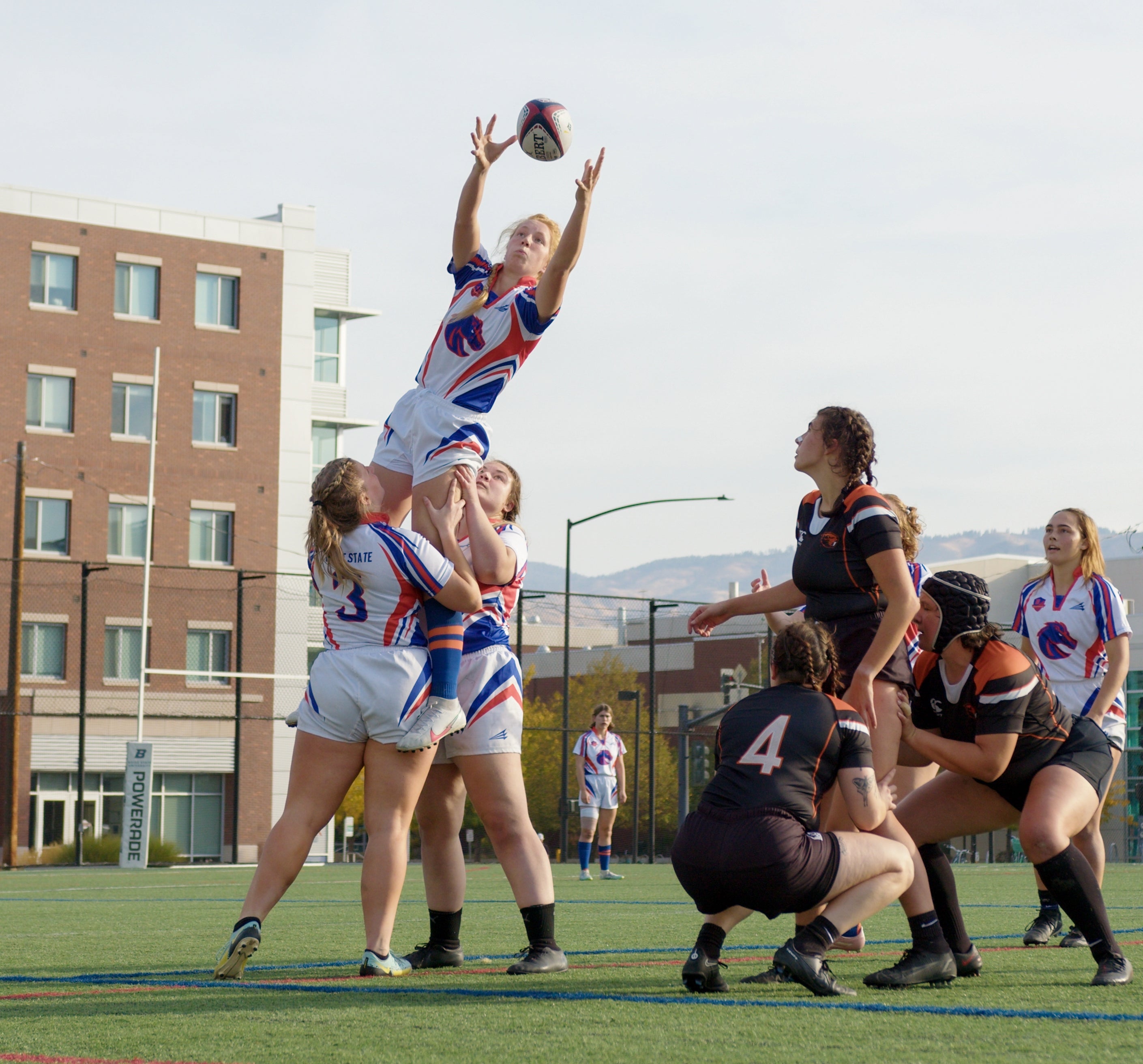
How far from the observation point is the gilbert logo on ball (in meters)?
6.84

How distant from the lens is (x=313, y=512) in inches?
233

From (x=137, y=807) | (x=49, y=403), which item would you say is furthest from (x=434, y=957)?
(x=49, y=403)

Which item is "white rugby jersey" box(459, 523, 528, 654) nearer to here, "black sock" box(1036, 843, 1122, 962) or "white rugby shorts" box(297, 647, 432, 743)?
"white rugby shorts" box(297, 647, 432, 743)

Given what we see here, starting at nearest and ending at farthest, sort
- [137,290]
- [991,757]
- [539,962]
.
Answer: [991,757]
[539,962]
[137,290]

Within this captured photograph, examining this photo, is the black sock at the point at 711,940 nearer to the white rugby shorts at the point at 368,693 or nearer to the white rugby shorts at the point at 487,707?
the white rugby shorts at the point at 487,707

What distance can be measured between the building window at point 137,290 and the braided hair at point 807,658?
3846 cm

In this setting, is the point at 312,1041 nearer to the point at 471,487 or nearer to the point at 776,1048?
the point at 776,1048

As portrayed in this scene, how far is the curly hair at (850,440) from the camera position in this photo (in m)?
5.79

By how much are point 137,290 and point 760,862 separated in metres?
39.2

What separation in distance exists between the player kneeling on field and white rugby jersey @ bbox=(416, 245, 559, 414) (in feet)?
6.23

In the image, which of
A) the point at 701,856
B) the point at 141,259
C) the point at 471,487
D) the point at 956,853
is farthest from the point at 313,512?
the point at 956,853

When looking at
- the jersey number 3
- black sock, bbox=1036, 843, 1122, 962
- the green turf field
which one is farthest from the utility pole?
black sock, bbox=1036, 843, 1122, 962

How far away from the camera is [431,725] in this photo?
5.72 metres

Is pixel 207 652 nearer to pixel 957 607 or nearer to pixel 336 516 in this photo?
pixel 336 516
